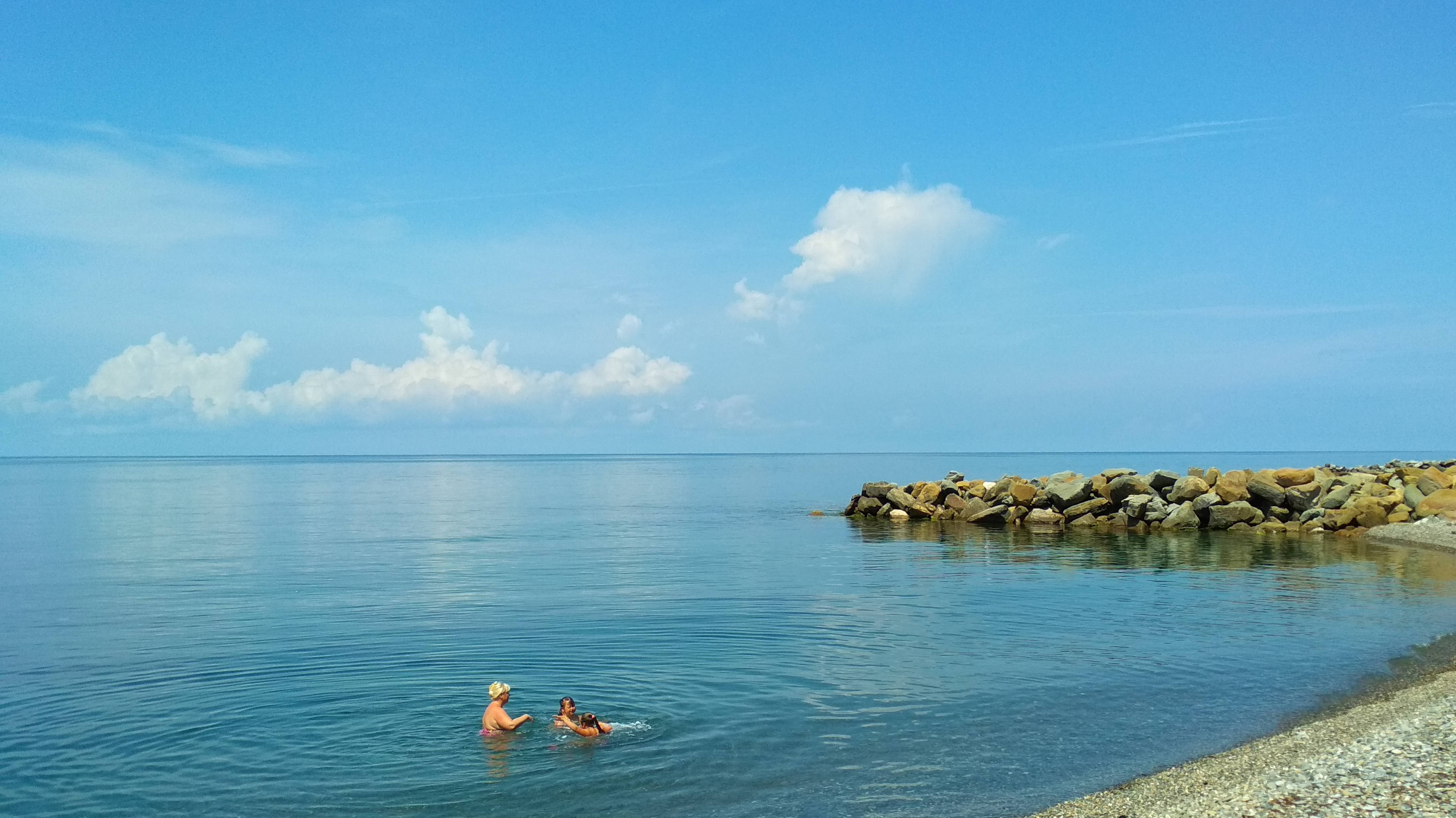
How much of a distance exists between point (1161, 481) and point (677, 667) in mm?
42759

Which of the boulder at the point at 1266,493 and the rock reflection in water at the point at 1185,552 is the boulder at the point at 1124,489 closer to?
the rock reflection in water at the point at 1185,552

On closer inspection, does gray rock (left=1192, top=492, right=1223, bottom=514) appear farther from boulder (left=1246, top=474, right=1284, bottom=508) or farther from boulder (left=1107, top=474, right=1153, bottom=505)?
boulder (left=1107, top=474, right=1153, bottom=505)

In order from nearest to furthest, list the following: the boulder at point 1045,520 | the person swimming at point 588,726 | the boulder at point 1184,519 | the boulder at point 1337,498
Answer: the person swimming at point 588,726
the boulder at point 1337,498
the boulder at point 1184,519
the boulder at point 1045,520

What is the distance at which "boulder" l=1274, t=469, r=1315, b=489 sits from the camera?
5616 centimetres

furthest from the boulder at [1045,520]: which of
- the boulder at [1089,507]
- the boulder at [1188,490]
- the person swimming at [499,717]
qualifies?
the person swimming at [499,717]

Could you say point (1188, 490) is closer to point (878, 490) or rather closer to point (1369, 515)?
point (1369, 515)

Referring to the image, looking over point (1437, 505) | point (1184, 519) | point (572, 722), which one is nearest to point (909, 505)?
point (1184, 519)

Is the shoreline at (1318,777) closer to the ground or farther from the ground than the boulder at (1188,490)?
closer to the ground

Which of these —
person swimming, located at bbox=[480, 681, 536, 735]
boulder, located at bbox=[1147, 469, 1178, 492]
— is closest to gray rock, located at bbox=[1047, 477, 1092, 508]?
boulder, located at bbox=[1147, 469, 1178, 492]

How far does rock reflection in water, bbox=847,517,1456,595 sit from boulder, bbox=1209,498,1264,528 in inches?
30.6

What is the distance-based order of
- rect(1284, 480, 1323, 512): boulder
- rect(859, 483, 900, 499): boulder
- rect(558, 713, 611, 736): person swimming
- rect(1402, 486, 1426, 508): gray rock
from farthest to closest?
rect(859, 483, 900, 499): boulder < rect(1284, 480, 1323, 512): boulder < rect(1402, 486, 1426, 508): gray rock < rect(558, 713, 611, 736): person swimming

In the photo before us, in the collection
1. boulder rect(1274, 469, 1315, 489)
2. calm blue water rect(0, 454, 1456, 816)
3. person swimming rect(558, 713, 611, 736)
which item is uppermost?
boulder rect(1274, 469, 1315, 489)

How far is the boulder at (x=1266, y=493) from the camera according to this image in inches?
2109

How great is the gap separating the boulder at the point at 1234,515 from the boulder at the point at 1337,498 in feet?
9.53
